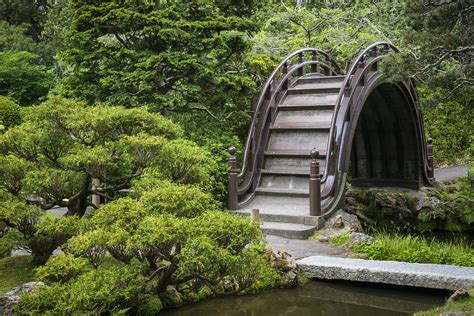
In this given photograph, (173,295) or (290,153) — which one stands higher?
(290,153)

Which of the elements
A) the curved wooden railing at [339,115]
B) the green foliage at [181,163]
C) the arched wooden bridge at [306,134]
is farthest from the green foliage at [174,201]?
the curved wooden railing at [339,115]

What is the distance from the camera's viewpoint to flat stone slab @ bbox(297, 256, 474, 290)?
6125 mm

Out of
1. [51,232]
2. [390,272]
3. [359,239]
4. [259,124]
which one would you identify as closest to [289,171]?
[259,124]

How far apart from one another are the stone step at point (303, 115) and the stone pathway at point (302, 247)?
11.8 ft

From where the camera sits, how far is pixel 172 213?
5242mm

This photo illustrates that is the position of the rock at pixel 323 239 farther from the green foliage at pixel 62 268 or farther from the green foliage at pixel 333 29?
the green foliage at pixel 333 29

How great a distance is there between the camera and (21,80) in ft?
57.2

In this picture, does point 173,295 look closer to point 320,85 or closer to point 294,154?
point 294,154

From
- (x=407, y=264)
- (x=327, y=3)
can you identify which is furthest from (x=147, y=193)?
(x=327, y=3)

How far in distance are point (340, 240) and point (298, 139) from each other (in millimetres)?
3364

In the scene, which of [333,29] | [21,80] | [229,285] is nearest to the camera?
[229,285]

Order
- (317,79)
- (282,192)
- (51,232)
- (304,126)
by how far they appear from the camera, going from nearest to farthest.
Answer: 1. (51,232)
2. (282,192)
3. (304,126)
4. (317,79)

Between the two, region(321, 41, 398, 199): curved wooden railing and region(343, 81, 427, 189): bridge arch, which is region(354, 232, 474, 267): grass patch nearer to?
region(321, 41, 398, 199): curved wooden railing

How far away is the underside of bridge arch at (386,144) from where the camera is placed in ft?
47.3
